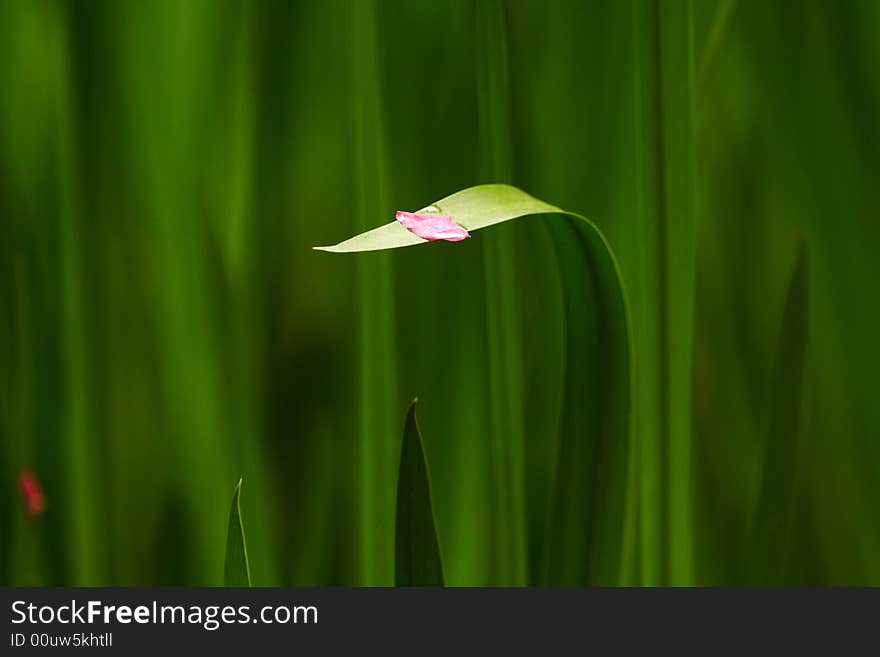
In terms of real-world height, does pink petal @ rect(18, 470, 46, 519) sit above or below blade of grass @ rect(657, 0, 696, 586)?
below

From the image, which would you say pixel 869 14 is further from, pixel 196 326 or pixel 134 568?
pixel 134 568

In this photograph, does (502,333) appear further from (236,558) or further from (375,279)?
(236,558)

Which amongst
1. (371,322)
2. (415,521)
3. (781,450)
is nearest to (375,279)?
(371,322)

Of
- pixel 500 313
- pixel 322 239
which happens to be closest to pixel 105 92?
pixel 322 239

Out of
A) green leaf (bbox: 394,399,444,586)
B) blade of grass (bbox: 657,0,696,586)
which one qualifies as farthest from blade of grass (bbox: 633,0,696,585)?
green leaf (bbox: 394,399,444,586)

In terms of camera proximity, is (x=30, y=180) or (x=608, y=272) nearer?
(x=608, y=272)

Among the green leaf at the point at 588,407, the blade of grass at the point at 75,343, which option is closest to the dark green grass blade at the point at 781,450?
the green leaf at the point at 588,407

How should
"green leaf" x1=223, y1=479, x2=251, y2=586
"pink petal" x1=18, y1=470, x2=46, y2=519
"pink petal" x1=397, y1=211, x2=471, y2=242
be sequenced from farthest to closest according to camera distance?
"pink petal" x1=18, y1=470, x2=46, y2=519
"green leaf" x1=223, y1=479, x2=251, y2=586
"pink petal" x1=397, y1=211, x2=471, y2=242

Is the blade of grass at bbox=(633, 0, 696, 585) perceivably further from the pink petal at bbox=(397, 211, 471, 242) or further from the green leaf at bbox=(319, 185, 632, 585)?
the pink petal at bbox=(397, 211, 471, 242)
